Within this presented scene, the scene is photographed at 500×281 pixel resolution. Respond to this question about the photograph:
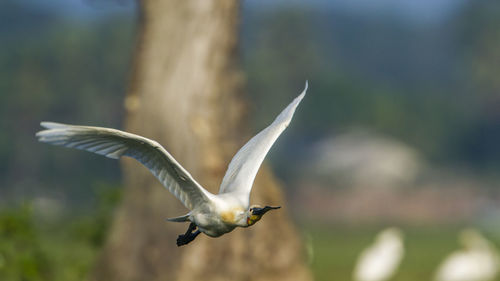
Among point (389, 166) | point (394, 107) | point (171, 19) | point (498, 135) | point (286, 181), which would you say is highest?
point (498, 135)

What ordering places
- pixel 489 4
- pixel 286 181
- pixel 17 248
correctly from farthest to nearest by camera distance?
pixel 489 4 < pixel 286 181 < pixel 17 248

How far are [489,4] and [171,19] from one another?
9133 cm

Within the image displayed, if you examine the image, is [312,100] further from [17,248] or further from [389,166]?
[17,248]

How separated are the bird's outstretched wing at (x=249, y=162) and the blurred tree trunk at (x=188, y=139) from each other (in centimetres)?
379

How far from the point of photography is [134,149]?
4938 mm

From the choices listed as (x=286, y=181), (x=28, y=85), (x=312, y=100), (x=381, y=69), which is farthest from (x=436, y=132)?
(x=381, y=69)

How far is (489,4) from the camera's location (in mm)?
96750

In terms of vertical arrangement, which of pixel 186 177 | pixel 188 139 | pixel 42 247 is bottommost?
pixel 186 177

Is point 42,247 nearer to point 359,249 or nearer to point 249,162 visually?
point 249,162

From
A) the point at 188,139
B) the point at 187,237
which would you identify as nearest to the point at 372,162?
the point at 188,139

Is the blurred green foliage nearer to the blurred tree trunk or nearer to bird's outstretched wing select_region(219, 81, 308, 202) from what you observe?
the blurred tree trunk

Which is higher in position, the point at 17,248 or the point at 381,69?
the point at 381,69

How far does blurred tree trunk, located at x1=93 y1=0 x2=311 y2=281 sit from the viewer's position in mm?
9328

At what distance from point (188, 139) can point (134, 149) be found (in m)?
4.45
